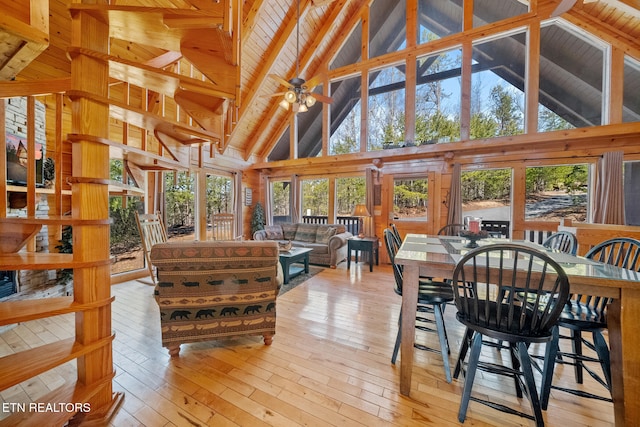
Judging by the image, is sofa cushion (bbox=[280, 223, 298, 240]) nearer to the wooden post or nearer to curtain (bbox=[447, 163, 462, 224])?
curtain (bbox=[447, 163, 462, 224])

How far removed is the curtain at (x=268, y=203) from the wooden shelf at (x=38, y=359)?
5358 mm

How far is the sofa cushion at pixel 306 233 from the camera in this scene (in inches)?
214

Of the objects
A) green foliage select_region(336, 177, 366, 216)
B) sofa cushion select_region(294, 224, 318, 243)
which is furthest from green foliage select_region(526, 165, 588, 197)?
sofa cushion select_region(294, 224, 318, 243)

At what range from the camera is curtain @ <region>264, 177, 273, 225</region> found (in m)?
6.67

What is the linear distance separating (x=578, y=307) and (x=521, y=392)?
736 millimetres

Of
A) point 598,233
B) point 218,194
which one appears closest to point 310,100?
point 218,194

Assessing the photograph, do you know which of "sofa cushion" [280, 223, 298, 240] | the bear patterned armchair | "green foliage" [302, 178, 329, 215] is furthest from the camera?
"green foliage" [302, 178, 329, 215]

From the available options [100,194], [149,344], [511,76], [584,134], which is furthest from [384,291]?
[511,76]

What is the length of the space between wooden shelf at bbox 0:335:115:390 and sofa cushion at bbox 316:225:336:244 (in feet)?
13.3

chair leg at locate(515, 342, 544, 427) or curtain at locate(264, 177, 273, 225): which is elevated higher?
curtain at locate(264, 177, 273, 225)

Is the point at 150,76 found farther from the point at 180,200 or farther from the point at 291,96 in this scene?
the point at 180,200

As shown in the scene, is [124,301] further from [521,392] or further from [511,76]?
[511,76]

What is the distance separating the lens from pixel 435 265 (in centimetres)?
155

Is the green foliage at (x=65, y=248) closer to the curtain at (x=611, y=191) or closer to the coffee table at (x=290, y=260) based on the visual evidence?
the coffee table at (x=290, y=260)
